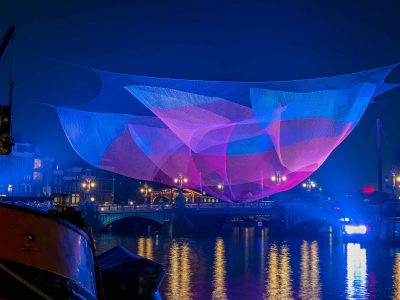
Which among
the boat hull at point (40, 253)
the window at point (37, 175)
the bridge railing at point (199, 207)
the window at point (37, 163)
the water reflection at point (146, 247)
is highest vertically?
the window at point (37, 163)

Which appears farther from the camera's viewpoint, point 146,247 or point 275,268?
point 146,247

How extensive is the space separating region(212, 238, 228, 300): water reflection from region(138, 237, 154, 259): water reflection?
3.63 meters

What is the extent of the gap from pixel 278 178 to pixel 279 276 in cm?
2761

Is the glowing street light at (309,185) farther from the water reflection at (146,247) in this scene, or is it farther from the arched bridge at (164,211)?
the water reflection at (146,247)

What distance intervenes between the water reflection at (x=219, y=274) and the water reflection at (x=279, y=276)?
161cm

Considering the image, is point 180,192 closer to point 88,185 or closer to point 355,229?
point 88,185

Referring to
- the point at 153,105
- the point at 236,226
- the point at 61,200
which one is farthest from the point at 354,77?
the point at 61,200

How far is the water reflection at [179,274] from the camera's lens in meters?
22.8

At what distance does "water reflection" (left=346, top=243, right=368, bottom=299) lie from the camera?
76.5ft

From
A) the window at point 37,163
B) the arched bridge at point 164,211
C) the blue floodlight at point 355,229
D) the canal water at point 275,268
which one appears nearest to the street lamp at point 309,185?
the arched bridge at point 164,211

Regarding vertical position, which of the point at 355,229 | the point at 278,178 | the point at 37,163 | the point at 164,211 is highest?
the point at 37,163

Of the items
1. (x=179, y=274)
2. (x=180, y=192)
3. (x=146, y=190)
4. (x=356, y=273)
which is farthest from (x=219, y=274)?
(x=146, y=190)

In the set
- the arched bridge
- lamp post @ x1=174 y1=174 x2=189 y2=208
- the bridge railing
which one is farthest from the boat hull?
Result: lamp post @ x1=174 y1=174 x2=189 y2=208

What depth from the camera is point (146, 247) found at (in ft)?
138
